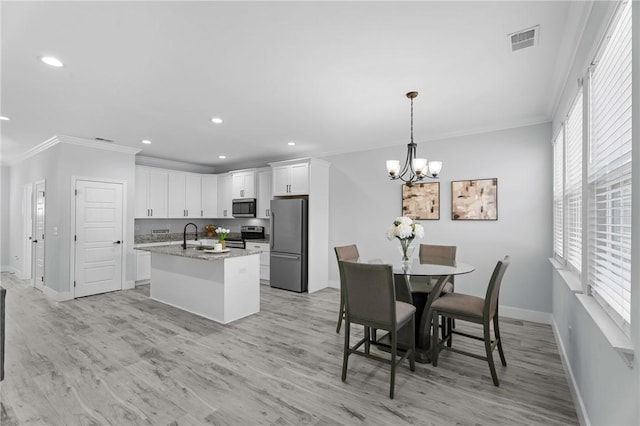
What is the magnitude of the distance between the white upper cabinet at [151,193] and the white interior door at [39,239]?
1437 mm

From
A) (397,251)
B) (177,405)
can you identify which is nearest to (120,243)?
(177,405)

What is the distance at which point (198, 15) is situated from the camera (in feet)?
6.38

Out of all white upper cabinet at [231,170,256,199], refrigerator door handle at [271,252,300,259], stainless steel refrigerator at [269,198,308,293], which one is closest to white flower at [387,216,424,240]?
stainless steel refrigerator at [269,198,308,293]

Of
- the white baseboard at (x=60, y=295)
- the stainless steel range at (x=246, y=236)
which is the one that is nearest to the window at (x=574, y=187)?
the stainless steel range at (x=246, y=236)

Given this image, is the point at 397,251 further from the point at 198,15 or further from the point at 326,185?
the point at 198,15

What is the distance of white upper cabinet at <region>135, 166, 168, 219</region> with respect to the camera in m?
6.15

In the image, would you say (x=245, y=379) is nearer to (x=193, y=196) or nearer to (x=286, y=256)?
(x=286, y=256)

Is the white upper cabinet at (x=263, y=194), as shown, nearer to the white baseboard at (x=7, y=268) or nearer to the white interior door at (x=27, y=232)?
the white interior door at (x=27, y=232)

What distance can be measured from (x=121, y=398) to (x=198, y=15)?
2.75m

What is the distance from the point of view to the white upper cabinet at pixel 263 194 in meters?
6.47

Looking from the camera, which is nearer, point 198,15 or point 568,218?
point 198,15

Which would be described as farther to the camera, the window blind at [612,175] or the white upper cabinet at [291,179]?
the white upper cabinet at [291,179]

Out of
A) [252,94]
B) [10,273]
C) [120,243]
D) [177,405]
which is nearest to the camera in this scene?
[177,405]

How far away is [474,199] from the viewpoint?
4.36m
